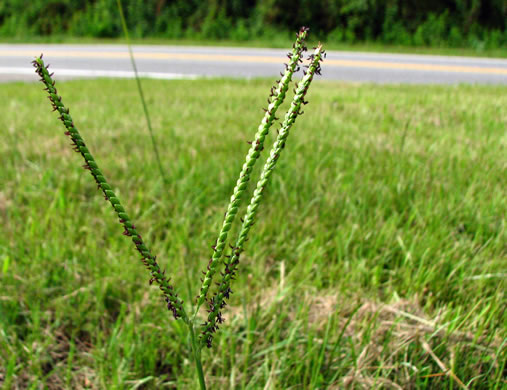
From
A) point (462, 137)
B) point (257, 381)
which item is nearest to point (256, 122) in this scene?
point (462, 137)

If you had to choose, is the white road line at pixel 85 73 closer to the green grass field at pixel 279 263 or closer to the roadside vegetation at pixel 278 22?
→ the roadside vegetation at pixel 278 22

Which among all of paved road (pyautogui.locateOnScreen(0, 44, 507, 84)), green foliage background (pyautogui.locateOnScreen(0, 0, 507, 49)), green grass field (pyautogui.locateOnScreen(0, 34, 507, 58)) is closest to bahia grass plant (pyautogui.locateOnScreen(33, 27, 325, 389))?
paved road (pyautogui.locateOnScreen(0, 44, 507, 84))

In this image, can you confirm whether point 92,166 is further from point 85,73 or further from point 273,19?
point 273,19

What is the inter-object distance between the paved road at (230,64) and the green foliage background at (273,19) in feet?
6.61

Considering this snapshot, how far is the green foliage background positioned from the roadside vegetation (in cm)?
3

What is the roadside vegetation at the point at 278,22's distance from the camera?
15148mm

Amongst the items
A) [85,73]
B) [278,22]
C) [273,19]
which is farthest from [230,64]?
[278,22]

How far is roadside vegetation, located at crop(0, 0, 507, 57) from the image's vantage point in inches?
596

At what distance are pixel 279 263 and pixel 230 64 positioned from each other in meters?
11.9

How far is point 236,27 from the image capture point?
17328 millimetres

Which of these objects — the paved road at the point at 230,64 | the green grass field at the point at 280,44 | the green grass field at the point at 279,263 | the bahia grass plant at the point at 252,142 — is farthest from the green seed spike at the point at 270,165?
the green grass field at the point at 280,44

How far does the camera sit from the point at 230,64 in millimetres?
12898

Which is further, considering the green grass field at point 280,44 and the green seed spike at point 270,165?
the green grass field at point 280,44

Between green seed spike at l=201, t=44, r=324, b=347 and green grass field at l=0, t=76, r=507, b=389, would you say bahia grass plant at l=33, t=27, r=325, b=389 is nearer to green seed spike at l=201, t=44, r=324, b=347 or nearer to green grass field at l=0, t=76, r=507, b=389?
green seed spike at l=201, t=44, r=324, b=347
